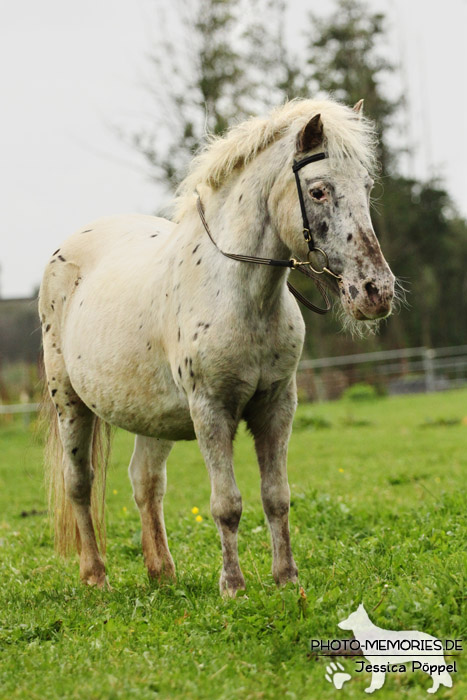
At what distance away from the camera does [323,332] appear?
105 ft

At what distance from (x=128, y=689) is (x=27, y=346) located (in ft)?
64.0

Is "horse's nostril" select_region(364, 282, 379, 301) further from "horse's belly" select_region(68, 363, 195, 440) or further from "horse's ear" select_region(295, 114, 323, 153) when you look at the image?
"horse's belly" select_region(68, 363, 195, 440)

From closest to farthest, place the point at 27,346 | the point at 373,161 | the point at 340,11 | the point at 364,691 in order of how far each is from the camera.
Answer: the point at 364,691, the point at 373,161, the point at 27,346, the point at 340,11

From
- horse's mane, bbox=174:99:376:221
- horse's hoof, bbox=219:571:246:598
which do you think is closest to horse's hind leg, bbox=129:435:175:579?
horse's hoof, bbox=219:571:246:598

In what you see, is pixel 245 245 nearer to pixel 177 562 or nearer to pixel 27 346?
pixel 177 562

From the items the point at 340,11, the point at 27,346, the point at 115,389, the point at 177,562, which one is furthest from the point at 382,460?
the point at 340,11

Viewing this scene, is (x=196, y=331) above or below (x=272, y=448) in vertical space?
above

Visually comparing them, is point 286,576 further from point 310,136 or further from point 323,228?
point 310,136

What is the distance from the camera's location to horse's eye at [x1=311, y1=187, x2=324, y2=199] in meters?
3.48

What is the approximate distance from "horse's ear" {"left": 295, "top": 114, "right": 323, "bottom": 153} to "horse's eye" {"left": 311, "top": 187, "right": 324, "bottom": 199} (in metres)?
0.22

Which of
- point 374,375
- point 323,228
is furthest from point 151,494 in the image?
point 374,375

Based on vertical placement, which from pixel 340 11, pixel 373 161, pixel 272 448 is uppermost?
pixel 340 11

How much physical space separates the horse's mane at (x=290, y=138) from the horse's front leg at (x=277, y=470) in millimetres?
1174

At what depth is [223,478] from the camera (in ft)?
12.4
